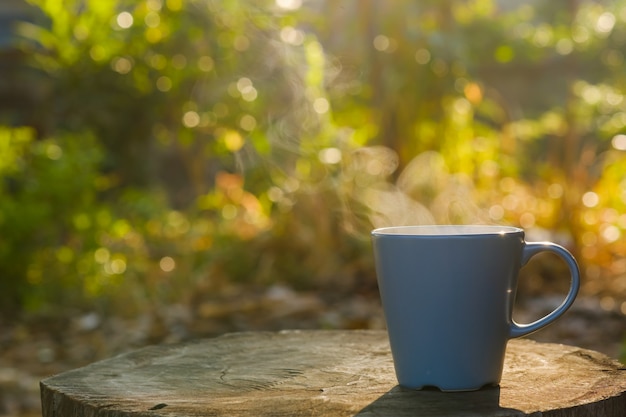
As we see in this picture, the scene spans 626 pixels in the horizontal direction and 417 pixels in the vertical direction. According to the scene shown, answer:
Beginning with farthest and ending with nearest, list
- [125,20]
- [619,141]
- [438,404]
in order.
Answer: [125,20] < [619,141] < [438,404]

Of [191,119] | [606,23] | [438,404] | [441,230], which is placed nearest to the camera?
[438,404]

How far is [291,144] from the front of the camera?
11.3 feet

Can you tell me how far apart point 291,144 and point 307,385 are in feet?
8.22

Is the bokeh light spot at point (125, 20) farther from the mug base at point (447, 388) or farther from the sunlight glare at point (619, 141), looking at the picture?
the mug base at point (447, 388)

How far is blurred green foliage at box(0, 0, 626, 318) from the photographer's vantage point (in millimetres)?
3426

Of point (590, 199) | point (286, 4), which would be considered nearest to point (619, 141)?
point (590, 199)

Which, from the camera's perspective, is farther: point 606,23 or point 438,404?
point 606,23

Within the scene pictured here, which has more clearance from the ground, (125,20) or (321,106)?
(125,20)

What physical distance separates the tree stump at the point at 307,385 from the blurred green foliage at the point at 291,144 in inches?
77.5

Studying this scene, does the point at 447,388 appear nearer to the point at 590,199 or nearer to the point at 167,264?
the point at 167,264

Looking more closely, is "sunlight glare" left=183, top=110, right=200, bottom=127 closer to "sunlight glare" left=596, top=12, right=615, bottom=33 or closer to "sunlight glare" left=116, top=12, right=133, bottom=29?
"sunlight glare" left=116, top=12, right=133, bottom=29

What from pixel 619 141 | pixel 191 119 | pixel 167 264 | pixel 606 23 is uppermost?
pixel 606 23

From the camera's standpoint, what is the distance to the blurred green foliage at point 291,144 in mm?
3426

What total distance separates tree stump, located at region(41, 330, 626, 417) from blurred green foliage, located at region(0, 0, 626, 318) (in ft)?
6.46
